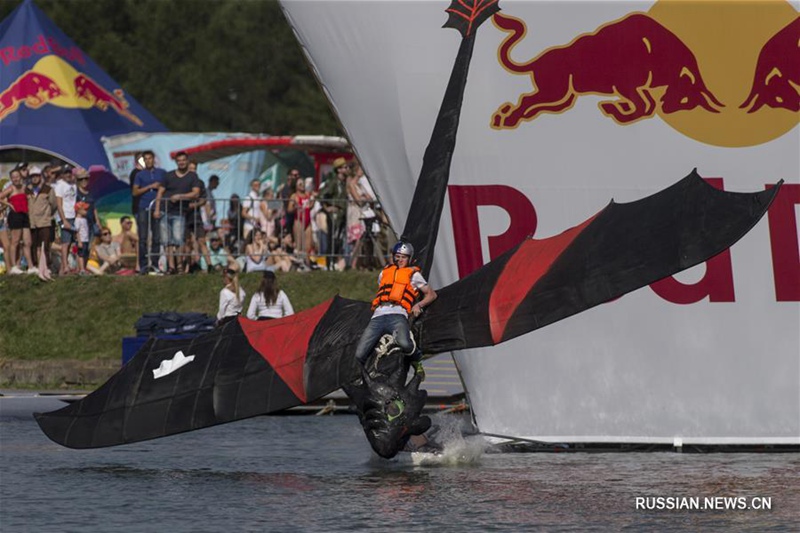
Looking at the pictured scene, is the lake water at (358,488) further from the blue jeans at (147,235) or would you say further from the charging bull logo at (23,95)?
the charging bull logo at (23,95)

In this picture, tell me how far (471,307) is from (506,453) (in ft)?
9.21

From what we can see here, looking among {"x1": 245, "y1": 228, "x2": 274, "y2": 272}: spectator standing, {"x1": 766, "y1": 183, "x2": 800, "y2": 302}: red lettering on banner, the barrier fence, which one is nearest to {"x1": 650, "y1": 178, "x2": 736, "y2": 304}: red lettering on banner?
{"x1": 766, "y1": 183, "x2": 800, "y2": 302}: red lettering on banner

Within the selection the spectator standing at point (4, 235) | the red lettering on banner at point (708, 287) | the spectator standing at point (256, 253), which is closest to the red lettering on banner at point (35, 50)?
the spectator standing at point (4, 235)

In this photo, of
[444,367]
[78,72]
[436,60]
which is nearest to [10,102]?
[78,72]

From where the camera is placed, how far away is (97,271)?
97.4ft

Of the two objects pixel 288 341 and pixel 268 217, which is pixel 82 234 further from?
pixel 288 341

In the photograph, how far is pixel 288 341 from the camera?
1680 cm

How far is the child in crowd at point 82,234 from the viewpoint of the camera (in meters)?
28.9

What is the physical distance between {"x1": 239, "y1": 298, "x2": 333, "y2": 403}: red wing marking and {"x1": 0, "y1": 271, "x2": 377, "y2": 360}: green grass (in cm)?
1063

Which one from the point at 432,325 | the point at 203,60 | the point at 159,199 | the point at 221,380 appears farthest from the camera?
the point at 203,60

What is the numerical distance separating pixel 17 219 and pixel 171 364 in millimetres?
12279

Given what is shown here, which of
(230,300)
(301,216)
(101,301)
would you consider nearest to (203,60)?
(301,216)

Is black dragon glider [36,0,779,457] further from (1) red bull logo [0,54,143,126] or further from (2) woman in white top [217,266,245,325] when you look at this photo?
(1) red bull logo [0,54,143,126]

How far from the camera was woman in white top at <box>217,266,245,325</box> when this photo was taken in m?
25.7
